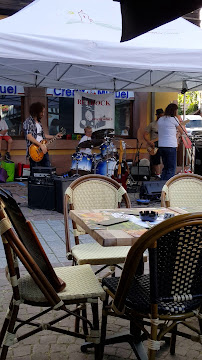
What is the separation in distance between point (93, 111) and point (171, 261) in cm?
1091

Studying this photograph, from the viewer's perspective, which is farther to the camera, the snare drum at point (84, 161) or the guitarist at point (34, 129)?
the snare drum at point (84, 161)

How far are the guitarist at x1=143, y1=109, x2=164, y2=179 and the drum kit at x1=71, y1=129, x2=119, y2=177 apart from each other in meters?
2.12

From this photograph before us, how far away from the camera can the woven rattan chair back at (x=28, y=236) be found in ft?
8.13

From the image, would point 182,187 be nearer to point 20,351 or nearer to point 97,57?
point 20,351

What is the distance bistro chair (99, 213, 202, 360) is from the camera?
7.38 ft

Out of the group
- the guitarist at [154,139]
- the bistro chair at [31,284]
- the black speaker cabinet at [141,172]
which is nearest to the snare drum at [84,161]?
the black speaker cabinet at [141,172]

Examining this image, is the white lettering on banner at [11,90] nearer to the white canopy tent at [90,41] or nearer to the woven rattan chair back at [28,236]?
the white canopy tent at [90,41]

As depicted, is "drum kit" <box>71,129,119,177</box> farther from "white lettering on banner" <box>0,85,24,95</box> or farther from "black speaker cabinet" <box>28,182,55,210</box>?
"white lettering on banner" <box>0,85,24,95</box>

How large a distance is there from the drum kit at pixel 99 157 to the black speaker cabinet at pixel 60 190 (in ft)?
6.83

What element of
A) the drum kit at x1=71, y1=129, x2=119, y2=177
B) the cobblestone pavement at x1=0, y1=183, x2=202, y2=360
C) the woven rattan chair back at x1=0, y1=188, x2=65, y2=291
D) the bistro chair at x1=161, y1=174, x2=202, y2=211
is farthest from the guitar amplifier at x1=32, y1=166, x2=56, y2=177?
the woven rattan chair back at x1=0, y1=188, x2=65, y2=291

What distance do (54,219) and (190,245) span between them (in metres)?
4.81

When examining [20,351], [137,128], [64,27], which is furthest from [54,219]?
[137,128]

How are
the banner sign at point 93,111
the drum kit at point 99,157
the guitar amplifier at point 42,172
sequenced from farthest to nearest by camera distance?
1. the banner sign at point 93,111
2. the drum kit at point 99,157
3. the guitar amplifier at point 42,172

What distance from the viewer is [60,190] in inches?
299
